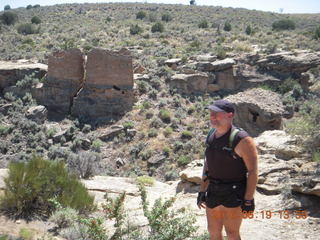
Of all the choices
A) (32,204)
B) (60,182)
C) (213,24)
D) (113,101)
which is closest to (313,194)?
(60,182)

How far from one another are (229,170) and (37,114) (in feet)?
50.2

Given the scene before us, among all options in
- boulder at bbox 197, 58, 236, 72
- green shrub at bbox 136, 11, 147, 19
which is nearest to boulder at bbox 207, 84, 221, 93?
boulder at bbox 197, 58, 236, 72

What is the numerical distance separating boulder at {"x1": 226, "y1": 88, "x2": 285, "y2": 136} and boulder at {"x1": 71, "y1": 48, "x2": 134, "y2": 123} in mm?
6372

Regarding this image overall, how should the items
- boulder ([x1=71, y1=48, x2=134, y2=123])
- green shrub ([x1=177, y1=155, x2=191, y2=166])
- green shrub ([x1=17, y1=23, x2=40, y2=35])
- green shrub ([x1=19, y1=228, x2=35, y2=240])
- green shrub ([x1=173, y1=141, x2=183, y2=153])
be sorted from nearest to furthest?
green shrub ([x1=19, y1=228, x2=35, y2=240]) < green shrub ([x1=177, y1=155, x2=191, y2=166]) < green shrub ([x1=173, y1=141, x2=183, y2=153]) < boulder ([x1=71, y1=48, x2=134, y2=123]) < green shrub ([x1=17, y1=23, x2=40, y2=35])

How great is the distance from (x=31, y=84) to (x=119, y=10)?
29.7 meters

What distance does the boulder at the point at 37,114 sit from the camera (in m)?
17.0

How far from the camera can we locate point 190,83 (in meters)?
20.2

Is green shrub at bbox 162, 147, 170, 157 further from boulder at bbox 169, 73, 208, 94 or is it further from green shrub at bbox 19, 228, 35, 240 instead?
green shrub at bbox 19, 228, 35, 240

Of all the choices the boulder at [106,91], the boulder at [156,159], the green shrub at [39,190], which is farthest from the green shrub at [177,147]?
the green shrub at [39,190]

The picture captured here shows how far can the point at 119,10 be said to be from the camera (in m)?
45.4

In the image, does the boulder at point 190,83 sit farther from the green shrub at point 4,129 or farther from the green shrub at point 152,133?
the green shrub at point 4,129

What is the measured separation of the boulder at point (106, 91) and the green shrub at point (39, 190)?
11999 millimetres

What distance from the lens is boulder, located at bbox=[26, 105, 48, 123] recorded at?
55.6 ft

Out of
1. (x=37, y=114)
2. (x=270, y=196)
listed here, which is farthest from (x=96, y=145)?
(x=270, y=196)
